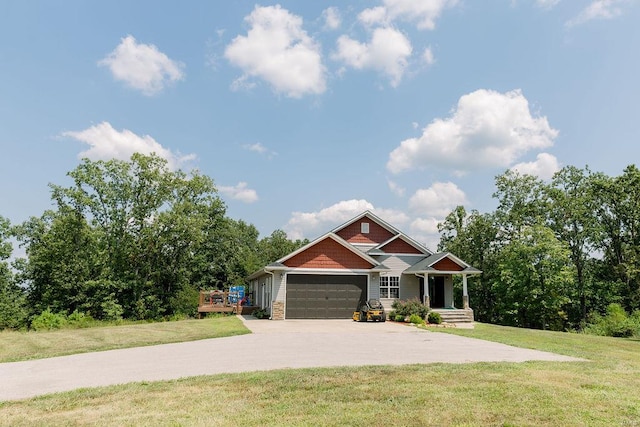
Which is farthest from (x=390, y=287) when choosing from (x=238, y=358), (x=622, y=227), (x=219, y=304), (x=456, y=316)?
(x=622, y=227)

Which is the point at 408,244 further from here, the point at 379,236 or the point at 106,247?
the point at 106,247

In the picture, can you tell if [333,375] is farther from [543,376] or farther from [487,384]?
[543,376]

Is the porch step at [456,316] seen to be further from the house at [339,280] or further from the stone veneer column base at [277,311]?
the stone veneer column base at [277,311]

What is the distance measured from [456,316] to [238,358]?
16.3m

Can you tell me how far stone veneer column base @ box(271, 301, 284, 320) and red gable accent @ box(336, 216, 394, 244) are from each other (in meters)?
7.25

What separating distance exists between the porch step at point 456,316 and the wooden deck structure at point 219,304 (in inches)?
464

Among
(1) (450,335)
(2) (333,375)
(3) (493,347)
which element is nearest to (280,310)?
(1) (450,335)

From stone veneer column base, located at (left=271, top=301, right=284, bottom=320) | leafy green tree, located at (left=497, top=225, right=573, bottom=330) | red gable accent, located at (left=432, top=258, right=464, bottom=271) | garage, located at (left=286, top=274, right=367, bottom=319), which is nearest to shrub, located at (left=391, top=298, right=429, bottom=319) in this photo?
garage, located at (left=286, top=274, right=367, bottom=319)

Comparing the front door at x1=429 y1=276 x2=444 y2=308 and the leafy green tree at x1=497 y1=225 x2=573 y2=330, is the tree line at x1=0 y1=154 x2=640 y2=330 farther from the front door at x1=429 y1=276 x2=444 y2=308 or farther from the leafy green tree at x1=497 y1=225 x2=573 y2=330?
the front door at x1=429 y1=276 x2=444 y2=308

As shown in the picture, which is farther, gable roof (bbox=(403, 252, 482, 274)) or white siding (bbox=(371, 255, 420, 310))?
white siding (bbox=(371, 255, 420, 310))

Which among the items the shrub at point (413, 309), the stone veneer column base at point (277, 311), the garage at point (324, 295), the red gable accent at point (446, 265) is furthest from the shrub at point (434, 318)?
the stone veneer column base at point (277, 311)

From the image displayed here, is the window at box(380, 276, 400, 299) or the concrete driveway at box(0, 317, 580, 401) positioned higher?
the window at box(380, 276, 400, 299)

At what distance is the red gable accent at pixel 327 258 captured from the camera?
23516 millimetres

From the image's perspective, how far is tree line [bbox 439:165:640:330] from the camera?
102ft
